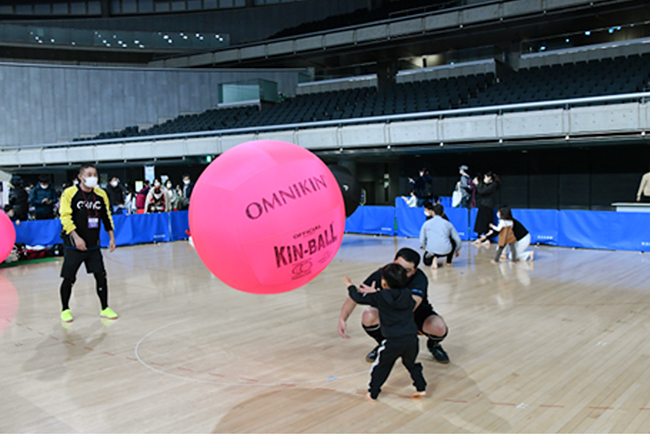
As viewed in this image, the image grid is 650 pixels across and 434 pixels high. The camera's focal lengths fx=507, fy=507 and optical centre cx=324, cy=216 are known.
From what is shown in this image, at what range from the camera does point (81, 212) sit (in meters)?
6.11

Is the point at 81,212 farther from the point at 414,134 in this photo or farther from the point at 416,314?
the point at 414,134

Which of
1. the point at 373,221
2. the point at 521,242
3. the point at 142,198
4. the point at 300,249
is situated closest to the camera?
the point at 300,249

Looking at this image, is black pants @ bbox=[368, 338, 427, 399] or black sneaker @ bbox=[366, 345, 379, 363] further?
black sneaker @ bbox=[366, 345, 379, 363]

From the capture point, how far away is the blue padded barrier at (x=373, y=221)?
15469 millimetres

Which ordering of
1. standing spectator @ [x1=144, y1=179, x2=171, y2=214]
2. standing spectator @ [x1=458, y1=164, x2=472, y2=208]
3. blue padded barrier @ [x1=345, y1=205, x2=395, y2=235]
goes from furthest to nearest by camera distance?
blue padded barrier @ [x1=345, y1=205, x2=395, y2=235], standing spectator @ [x1=144, y1=179, x2=171, y2=214], standing spectator @ [x1=458, y1=164, x2=472, y2=208]

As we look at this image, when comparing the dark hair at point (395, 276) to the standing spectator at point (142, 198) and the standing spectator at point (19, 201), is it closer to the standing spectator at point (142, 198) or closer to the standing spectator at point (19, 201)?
the standing spectator at point (19, 201)

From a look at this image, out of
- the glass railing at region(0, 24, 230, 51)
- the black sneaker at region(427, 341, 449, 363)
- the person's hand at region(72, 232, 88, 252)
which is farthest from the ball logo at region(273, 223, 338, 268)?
the glass railing at region(0, 24, 230, 51)

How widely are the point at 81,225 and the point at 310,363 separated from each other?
3350 mm

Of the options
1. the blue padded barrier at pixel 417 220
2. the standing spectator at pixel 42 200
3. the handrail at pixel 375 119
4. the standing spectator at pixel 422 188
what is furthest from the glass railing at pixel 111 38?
the blue padded barrier at pixel 417 220

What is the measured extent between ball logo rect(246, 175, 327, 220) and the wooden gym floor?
4.93 feet

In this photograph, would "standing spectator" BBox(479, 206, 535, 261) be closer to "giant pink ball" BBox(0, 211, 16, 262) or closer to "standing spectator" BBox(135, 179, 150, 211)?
"giant pink ball" BBox(0, 211, 16, 262)

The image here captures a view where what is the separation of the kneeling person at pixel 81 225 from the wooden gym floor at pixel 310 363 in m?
0.64

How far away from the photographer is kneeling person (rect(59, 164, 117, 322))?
6031 mm

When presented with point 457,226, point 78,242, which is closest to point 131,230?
point 78,242
